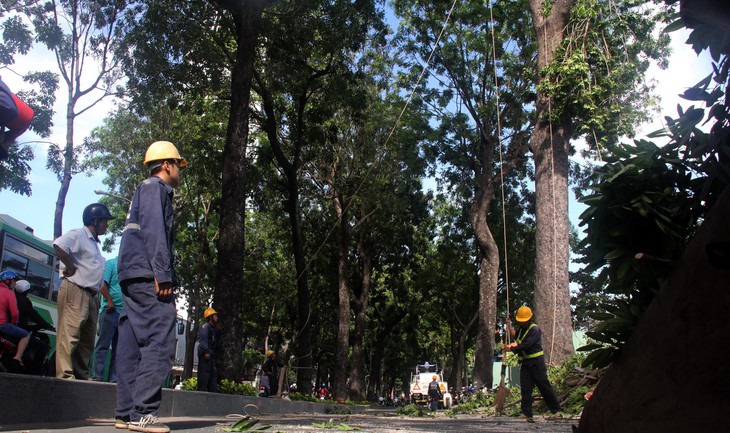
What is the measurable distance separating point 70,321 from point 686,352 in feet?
19.8

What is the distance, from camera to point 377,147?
2502cm

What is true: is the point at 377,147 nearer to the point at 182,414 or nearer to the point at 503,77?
the point at 503,77

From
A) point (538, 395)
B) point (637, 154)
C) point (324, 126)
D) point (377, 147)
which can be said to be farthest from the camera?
point (377, 147)

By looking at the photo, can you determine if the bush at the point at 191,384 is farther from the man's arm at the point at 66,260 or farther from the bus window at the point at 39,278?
the man's arm at the point at 66,260

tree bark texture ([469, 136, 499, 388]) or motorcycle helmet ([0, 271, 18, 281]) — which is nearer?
motorcycle helmet ([0, 271, 18, 281])

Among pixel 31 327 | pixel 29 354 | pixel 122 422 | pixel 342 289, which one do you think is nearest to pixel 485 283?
pixel 342 289

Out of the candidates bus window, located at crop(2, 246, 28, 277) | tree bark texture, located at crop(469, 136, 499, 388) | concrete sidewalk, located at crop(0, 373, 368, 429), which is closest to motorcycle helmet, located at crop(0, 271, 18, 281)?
concrete sidewalk, located at crop(0, 373, 368, 429)

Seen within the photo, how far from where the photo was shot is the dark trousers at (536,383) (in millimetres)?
9008

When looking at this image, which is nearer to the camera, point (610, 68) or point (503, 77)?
point (610, 68)

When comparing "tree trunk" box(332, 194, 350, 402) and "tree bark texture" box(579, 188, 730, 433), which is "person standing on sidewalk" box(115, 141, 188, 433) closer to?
"tree bark texture" box(579, 188, 730, 433)

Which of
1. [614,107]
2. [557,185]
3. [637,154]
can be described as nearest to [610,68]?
[614,107]

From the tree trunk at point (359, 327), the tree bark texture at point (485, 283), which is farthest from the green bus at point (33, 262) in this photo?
the tree trunk at point (359, 327)

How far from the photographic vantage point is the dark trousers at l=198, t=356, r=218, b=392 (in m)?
10.7

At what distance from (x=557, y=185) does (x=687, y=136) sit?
10.0m
